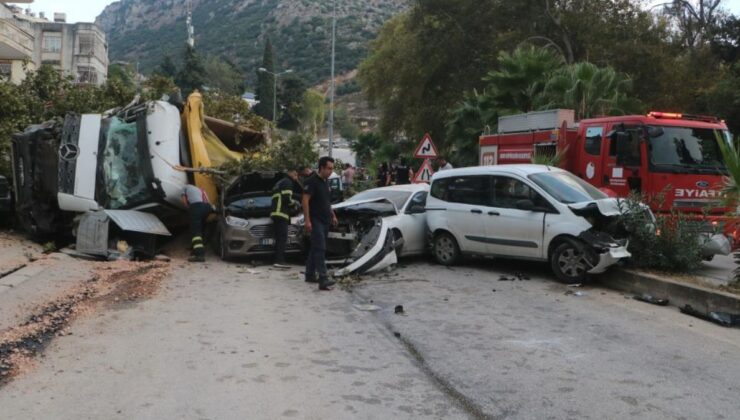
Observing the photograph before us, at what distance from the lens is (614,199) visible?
9.41 m

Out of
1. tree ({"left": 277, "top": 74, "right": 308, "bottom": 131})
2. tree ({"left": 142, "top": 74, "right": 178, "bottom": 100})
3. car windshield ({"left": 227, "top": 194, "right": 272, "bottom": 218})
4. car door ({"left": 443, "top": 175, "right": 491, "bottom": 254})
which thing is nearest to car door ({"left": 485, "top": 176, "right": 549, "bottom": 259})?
car door ({"left": 443, "top": 175, "right": 491, "bottom": 254})

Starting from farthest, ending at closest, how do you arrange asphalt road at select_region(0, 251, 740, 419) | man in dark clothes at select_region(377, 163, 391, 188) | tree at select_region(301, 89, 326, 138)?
tree at select_region(301, 89, 326, 138) < man in dark clothes at select_region(377, 163, 391, 188) < asphalt road at select_region(0, 251, 740, 419)

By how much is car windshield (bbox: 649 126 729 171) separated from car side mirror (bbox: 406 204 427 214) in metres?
3.80

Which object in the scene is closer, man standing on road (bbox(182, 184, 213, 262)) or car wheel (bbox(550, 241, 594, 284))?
car wheel (bbox(550, 241, 594, 284))

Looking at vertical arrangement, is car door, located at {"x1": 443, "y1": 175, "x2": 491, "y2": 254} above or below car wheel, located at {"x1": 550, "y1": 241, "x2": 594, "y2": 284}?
above

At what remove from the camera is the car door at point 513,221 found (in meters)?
9.38

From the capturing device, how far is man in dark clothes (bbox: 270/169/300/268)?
10812 millimetres

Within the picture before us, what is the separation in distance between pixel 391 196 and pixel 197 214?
11.1ft

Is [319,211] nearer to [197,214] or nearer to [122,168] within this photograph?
[197,214]

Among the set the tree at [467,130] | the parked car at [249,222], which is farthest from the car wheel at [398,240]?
the tree at [467,130]

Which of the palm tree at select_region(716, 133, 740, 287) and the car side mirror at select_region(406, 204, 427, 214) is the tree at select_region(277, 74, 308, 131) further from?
the palm tree at select_region(716, 133, 740, 287)

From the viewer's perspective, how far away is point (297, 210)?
1148 cm

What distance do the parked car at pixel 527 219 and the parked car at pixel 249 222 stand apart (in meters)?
2.59

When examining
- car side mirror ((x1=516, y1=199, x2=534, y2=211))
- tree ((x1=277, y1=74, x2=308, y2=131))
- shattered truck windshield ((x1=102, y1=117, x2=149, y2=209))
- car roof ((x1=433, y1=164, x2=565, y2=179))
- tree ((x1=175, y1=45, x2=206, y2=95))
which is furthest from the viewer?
tree ((x1=277, y1=74, x2=308, y2=131))
